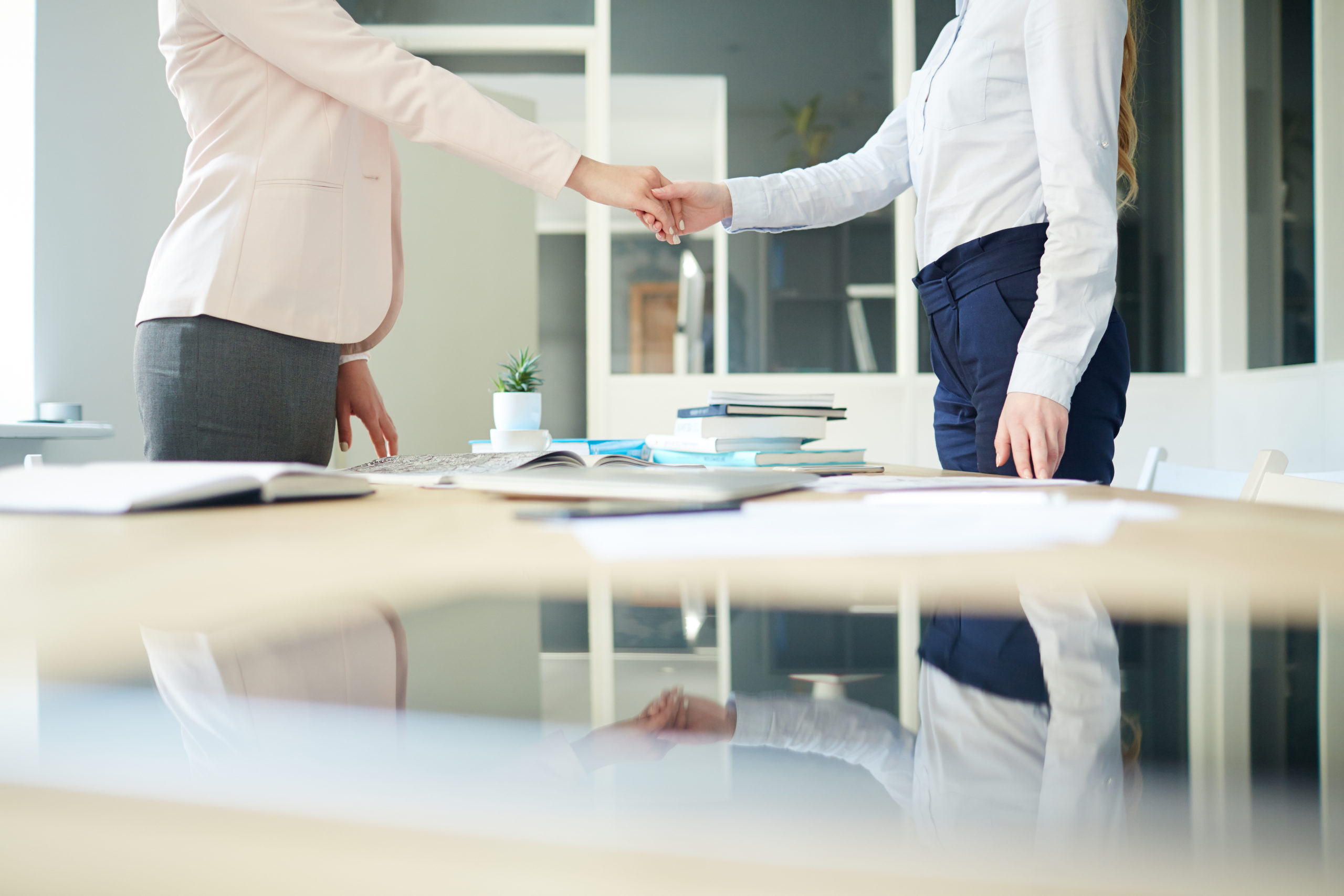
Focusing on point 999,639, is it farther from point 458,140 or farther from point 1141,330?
point 1141,330

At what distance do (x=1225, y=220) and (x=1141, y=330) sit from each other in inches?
19.4

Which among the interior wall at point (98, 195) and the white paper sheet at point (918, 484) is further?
the interior wall at point (98, 195)

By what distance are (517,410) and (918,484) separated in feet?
5.65

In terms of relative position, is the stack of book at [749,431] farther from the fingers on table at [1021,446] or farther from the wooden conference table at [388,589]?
the wooden conference table at [388,589]

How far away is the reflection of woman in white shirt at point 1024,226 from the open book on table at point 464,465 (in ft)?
1.78

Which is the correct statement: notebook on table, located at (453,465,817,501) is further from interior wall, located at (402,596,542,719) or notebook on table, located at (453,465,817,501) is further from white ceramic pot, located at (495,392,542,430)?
→ white ceramic pot, located at (495,392,542,430)

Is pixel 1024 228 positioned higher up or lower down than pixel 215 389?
higher up

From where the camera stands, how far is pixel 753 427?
3.82ft

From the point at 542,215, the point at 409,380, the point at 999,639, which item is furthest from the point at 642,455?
the point at 542,215

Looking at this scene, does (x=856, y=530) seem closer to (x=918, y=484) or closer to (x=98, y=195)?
(x=918, y=484)

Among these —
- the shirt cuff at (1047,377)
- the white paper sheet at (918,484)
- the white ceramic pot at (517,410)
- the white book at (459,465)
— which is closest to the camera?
the white paper sheet at (918,484)

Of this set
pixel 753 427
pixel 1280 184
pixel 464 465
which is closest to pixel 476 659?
pixel 464 465

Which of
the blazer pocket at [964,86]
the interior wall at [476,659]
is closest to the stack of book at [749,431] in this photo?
the blazer pocket at [964,86]

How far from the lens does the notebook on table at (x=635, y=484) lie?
499mm
